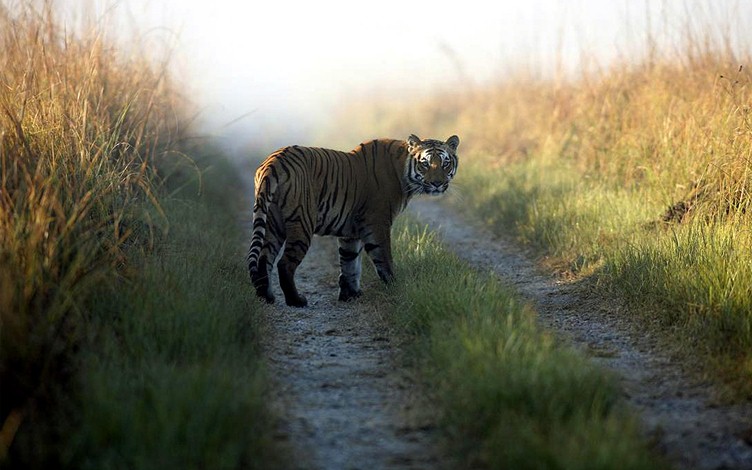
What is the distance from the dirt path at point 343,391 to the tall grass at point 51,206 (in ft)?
3.38

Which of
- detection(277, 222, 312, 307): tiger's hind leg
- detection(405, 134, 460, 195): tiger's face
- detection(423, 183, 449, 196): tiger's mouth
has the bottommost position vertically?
detection(277, 222, 312, 307): tiger's hind leg

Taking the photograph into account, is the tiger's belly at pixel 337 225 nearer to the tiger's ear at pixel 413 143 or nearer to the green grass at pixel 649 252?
the tiger's ear at pixel 413 143

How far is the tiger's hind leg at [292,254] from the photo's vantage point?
22.0ft

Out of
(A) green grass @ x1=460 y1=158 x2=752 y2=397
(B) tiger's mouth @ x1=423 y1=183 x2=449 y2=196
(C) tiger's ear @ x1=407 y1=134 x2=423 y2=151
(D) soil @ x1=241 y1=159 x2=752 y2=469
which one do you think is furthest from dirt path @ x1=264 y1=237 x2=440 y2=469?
(A) green grass @ x1=460 y1=158 x2=752 y2=397

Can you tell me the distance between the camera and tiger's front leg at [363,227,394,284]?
7.03m

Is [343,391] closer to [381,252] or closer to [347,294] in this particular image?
[381,252]

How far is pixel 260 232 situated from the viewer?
258 inches

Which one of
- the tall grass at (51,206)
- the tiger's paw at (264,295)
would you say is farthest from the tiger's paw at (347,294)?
the tall grass at (51,206)

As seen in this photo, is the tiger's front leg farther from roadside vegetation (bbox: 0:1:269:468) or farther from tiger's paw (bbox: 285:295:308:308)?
roadside vegetation (bbox: 0:1:269:468)

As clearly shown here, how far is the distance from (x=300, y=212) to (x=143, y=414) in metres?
3.25

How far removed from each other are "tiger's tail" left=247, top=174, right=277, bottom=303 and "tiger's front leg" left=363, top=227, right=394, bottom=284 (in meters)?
0.84

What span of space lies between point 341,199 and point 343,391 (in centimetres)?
258

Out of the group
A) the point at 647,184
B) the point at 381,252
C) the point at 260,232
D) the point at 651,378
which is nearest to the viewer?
the point at 651,378

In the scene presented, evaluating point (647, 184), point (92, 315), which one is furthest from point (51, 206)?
point (647, 184)
